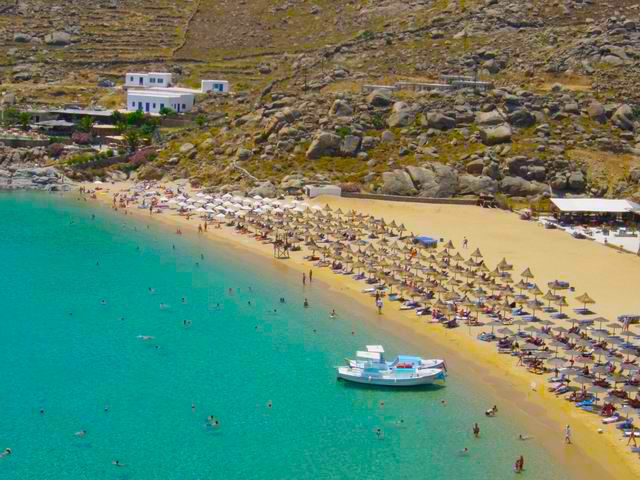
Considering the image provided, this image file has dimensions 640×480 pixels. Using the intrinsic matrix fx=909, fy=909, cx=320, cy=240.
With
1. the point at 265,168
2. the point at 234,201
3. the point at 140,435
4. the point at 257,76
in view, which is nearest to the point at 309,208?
the point at 234,201

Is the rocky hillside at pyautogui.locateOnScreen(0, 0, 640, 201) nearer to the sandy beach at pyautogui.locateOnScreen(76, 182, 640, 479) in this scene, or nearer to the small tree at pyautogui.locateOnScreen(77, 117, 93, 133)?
the sandy beach at pyautogui.locateOnScreen(76, 182, 640, 479)

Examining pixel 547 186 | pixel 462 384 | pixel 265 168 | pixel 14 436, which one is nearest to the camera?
pixel 14 436

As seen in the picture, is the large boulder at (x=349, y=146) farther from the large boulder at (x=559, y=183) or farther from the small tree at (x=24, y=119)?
the small tree at (x=24, y=119)

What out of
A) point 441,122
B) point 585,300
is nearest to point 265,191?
point 441,122

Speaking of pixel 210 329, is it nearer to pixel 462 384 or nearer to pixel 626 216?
pixel 462 384

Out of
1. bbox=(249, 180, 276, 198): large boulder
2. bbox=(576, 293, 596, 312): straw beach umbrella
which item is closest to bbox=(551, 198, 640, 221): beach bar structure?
bbox=(576, 293, 596, 312): straw beach umbrella

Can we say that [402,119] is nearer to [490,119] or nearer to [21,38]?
[490,119]
